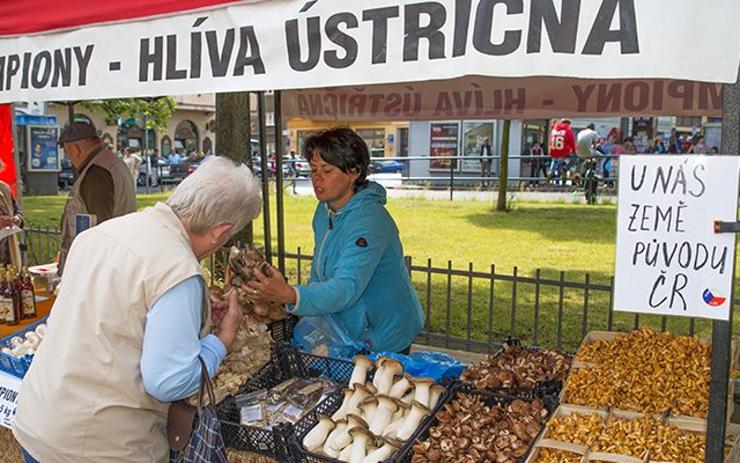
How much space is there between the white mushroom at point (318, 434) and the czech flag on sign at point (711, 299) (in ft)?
4.53

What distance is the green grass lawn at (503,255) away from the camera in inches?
254

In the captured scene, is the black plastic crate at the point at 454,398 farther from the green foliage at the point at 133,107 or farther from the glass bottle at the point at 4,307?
the green foliage at the point at 133,107

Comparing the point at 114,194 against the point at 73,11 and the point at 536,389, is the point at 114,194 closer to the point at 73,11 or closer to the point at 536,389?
the point at 73,11

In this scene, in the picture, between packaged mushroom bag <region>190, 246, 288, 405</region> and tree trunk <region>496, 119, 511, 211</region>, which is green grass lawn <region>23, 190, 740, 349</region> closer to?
tree trunk <region>496, 119, 511, 211</region>

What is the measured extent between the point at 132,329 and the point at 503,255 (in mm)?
8364

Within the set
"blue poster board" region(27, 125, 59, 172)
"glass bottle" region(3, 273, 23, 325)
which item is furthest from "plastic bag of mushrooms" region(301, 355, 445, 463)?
"blue poster board" region(27, 125, 59, 172)

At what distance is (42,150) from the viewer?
68.3 ft

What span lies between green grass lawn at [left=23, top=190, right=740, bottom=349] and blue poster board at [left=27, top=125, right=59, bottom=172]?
3724 mm

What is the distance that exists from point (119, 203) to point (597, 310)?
5.00m

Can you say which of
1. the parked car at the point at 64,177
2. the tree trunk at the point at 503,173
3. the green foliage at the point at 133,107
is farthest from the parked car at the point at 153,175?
the tree trunk at the point at 503,173

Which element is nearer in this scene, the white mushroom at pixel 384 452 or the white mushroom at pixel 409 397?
the white mushroom at pixel 384 452

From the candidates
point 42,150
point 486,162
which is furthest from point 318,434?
point 42,150

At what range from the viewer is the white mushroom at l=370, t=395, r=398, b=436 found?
245 centimetres

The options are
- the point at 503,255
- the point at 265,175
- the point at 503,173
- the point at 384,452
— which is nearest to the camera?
the point at 384,452
